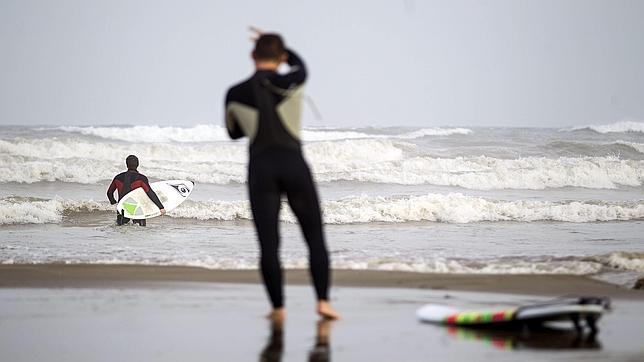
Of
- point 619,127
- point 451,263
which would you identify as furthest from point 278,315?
point 619,127

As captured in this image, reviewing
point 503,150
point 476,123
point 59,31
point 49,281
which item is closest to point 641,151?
point 503,150

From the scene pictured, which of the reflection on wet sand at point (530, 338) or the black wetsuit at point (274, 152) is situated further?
the black wetsuit at point (274, 152)

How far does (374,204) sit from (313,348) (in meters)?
12.5

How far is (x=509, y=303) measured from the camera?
7.55m

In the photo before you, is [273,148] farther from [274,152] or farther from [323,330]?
[323,330]

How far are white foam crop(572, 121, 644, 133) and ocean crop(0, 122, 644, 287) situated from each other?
5.36 m

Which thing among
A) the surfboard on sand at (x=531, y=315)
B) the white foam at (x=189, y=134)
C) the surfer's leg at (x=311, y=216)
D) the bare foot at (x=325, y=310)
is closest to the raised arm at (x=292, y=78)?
the surfer's leg at (x=311, y=216)

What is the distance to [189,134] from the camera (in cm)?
3675

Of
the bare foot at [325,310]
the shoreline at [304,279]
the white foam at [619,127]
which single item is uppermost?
the white foam at [619,127]

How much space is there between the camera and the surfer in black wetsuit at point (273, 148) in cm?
636

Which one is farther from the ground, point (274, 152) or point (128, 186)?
point (274, 152)

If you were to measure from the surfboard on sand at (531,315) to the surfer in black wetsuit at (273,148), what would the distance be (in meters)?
0.74

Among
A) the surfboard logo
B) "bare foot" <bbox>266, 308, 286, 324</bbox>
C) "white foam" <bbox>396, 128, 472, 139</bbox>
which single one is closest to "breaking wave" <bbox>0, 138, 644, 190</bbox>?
"white foam" <bbox>396, 128, 472, 139</bbox>

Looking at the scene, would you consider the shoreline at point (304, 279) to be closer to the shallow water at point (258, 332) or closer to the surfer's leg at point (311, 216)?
the shallow water at point (258, 332)
